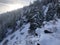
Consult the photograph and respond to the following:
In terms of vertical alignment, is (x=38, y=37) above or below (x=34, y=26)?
below

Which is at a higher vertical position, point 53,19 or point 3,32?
point 53,19

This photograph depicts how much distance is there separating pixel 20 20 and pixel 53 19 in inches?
103

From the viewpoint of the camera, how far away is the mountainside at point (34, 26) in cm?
997

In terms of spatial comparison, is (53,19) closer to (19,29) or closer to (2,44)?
(19,29)

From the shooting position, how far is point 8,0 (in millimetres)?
19906

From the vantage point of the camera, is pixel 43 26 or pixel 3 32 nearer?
pixel 43 26

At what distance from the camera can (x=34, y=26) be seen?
1121cm

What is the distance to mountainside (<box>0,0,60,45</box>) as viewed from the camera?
9969 mm

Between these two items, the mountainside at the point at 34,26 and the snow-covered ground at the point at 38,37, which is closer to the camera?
the snow-covered ground at the point at 38,37

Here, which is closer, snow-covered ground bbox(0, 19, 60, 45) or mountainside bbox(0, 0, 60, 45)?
snow-covered ground bbox(0, 19, 60, 45)

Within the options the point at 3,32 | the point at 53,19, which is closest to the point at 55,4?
the point at 53,19

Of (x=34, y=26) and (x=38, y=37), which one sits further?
(x=34, y=26)

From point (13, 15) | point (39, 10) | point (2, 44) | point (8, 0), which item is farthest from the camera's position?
point (8, 0)

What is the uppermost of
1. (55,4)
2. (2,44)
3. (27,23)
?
(55,4)
